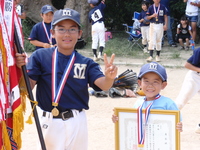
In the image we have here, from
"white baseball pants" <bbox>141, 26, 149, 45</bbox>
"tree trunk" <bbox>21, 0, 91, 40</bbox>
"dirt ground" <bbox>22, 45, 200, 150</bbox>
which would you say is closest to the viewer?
"dirt ground" <bbox>22, 45, 200, 150</bbox>

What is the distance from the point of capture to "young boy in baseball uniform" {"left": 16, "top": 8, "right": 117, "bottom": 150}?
360cm

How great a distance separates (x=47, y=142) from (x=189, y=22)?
13131 mm

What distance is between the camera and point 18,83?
3361 millimetres

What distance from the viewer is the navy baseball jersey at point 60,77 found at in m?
3.62

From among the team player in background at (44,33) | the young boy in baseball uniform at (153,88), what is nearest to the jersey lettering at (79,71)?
the young boy in baseball uniform at (153,88)

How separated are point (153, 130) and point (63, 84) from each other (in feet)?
2.93

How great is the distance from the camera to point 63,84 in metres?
3.58

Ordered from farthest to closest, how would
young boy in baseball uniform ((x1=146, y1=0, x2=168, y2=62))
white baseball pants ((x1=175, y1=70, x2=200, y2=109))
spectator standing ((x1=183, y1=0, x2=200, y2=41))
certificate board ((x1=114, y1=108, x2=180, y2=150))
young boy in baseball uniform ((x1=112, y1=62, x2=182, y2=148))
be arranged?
spectator standing ((x1=183, y1=0, x2=200, y2=41)), young boy in baseball uniform ((x1=146, y1=0, x2=168, y2=62)), white baseball pants ((x1=175, y1=70, x2=200, y2=109)), young boy in baseball uniform ((x1=112, y1=62, x2=182, y2=148)), certificate board ((x1=114, y1=108, x2=180, y2=150))

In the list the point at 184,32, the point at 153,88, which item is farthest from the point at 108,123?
the point at 184,32

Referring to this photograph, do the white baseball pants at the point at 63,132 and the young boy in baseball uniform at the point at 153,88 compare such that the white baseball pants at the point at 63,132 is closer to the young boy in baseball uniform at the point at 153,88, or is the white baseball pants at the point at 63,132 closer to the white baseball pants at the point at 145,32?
the young boy in baseball uniform at the point at 153,88

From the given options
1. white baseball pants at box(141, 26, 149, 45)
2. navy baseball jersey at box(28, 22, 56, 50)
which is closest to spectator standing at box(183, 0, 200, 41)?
white baseball pants at box(141, 26, 149, 45)

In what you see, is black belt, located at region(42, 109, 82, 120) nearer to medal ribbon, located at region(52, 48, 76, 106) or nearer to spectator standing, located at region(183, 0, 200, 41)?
medal ribbon, located at region(52, 48, 76, 106)

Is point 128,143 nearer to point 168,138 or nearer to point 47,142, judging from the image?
point 168,138

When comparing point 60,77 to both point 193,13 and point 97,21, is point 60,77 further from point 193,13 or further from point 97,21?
point 193,13
